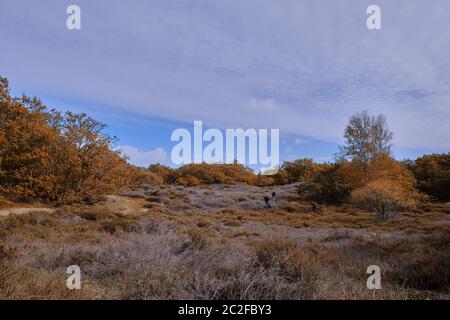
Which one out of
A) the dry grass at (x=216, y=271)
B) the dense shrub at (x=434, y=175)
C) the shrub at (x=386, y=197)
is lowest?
the dry grass at (x=216, y=271)

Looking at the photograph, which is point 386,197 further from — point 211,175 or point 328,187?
point 211,175

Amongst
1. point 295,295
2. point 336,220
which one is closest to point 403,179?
point 336,220

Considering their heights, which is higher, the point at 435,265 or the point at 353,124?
the point at 353,124

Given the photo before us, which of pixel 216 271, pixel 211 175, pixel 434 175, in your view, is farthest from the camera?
pixel 211 175

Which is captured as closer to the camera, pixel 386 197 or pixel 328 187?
pixel 386 197

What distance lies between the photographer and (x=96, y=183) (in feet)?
72.8

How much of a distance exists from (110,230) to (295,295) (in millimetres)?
8529

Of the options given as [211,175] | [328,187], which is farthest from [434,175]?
[211,175]

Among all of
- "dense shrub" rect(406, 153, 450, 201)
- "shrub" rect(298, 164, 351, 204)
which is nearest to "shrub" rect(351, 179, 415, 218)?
"shrub" rect(298, 164, 351, 204)

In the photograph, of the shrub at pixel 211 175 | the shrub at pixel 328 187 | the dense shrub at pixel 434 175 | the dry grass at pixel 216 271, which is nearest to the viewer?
the dry grass at pixel 216 271

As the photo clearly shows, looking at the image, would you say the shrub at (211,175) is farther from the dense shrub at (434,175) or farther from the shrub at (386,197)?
the shrub at (386,197)

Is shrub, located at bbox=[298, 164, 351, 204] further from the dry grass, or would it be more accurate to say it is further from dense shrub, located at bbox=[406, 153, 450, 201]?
the dry grass

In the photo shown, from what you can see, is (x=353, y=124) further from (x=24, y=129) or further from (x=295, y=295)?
(x=295, y=295)

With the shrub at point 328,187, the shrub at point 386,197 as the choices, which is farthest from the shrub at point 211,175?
the shrub at point 386,197
